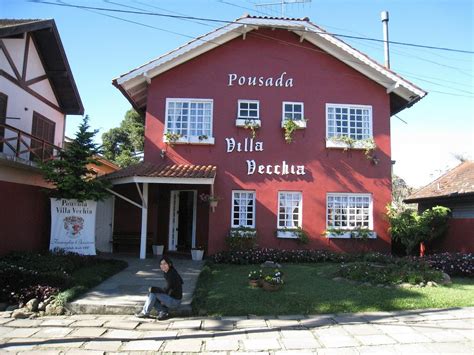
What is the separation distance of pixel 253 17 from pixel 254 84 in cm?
221

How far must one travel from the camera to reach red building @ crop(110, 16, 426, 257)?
574 inches

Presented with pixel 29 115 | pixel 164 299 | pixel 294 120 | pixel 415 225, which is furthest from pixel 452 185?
pixel 29 115

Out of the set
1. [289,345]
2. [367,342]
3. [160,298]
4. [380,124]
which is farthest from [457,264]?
[160,298]

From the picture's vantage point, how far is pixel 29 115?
50.5 ft

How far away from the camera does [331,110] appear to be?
15.1 metres

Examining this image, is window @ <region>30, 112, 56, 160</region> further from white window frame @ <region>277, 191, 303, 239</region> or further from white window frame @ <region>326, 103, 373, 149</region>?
white window frame @ <region>326, 103, 373, 149</region>

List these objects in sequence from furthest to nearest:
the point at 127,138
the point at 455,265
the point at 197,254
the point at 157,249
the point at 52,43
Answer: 1. the point at 127,138
2. the point at 52,43
3. the point at 157,249
4. the point at 197,254
5. the point at 455,265

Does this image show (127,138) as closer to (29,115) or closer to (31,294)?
(29,115)

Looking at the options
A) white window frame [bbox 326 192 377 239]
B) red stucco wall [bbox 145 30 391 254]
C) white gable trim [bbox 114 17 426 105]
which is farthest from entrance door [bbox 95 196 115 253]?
white window frame [bbox 326 192 377 239]

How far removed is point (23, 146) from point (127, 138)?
18176 mm

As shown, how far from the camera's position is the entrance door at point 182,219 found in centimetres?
1577

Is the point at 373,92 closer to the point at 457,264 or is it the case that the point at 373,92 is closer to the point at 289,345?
the point at 457,264

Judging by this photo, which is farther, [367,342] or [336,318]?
[336,318]

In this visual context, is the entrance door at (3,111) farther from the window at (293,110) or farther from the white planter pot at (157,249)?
the window at (293,110)
